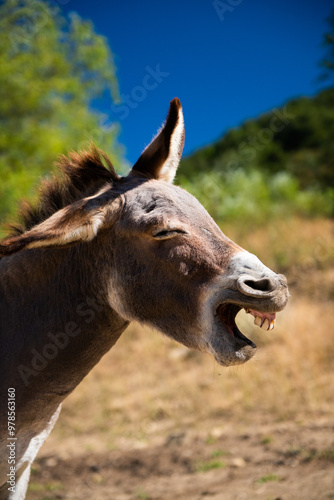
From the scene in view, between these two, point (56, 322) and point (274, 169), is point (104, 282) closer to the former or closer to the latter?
point (56, 322)

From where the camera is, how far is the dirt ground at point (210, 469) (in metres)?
5.19

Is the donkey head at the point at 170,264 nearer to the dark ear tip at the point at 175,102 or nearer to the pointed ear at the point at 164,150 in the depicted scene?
the pointed ear at the point at 164,150

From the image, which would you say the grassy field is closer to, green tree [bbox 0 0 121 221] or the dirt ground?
the dirt ground

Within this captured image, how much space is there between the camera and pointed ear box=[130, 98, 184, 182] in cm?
333

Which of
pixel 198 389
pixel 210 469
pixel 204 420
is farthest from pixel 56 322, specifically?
pixel 198 389

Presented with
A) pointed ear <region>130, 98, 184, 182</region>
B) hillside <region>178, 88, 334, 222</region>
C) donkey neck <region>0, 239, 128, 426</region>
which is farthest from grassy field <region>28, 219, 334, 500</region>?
hillside <region>178, 88, 334, 222</region>

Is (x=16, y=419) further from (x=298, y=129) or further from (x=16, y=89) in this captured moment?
(x=298, y=129)

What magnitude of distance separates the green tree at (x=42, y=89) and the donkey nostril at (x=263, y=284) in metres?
11.6

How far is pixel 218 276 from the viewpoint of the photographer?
2.65 m

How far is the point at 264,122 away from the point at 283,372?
4009 cm

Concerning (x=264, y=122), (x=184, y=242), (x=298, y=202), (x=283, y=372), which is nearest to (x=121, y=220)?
(x=184, y=242)

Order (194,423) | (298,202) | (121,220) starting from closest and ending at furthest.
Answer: (121,220) → (194,423) → (298,202)

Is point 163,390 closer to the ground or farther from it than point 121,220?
farther from it

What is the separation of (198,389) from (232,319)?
7065mm
